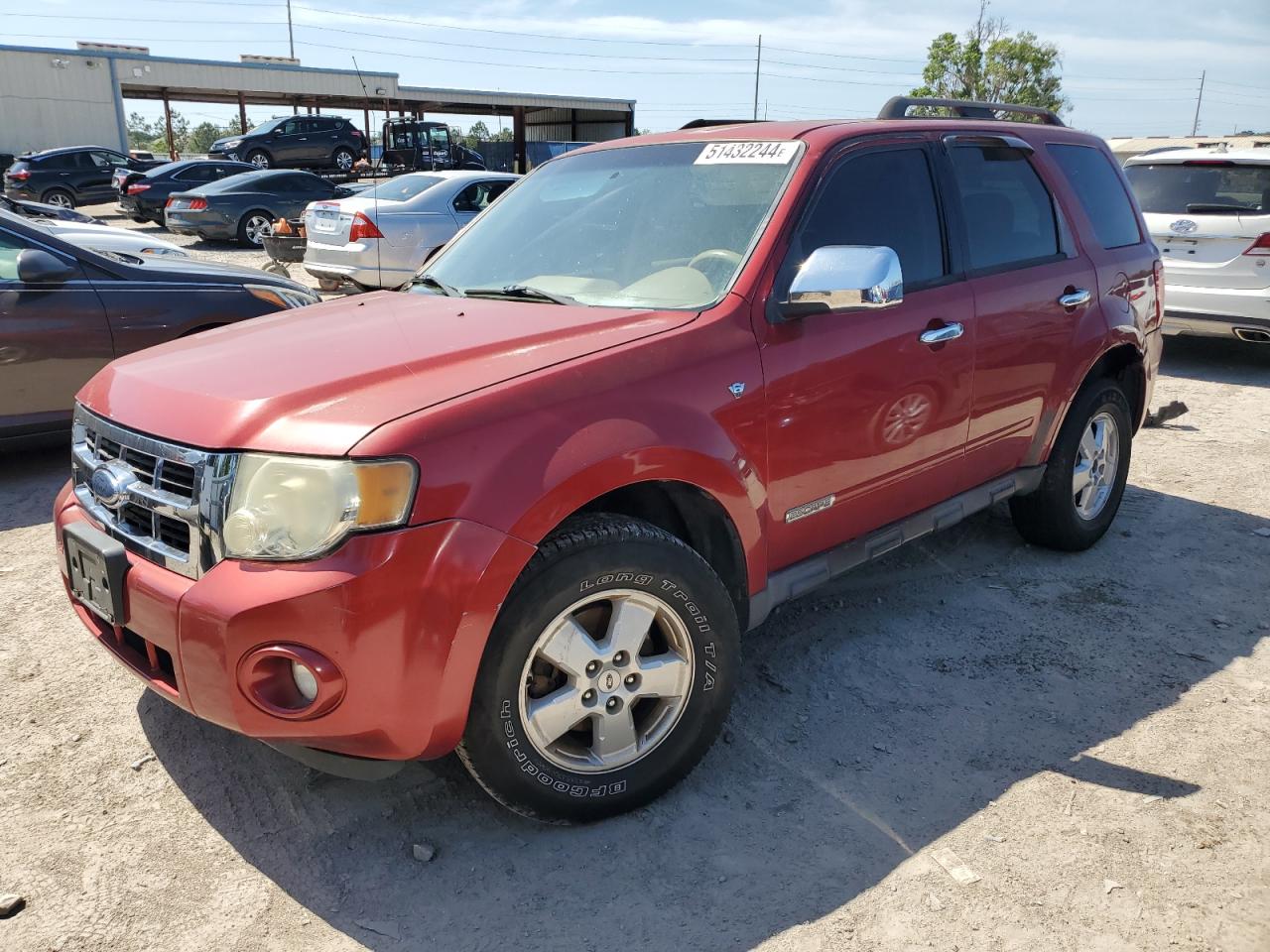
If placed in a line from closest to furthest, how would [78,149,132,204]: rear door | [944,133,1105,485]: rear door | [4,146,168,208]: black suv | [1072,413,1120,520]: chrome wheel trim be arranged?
[944,133,1105,485]: rear door
[1072,413,1120,520]: chrome wheel trim
[4,146,168,208]: black suv
[78,149,132,204]: rear door

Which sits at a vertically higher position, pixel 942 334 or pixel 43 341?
pixel 942 334

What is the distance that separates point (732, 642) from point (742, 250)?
1.21 m

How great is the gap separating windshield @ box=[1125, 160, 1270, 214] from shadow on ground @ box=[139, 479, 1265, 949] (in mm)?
5263

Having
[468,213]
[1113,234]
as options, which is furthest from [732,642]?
[468,213]

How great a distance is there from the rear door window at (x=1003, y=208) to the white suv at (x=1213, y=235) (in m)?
4.49

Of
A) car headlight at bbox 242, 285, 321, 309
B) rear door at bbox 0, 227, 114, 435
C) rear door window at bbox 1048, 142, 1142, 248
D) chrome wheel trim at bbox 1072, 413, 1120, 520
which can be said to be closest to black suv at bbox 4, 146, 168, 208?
car headlight at bbox 242, 285, 321, 309

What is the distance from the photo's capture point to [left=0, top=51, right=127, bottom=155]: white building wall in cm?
3603

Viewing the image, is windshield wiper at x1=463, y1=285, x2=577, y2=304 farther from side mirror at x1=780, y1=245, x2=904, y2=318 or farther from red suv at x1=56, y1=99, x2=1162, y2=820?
side mirror at x1=780, y1=245, x2=904, y2=318

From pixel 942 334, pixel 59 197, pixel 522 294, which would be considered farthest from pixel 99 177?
pixel 942 334

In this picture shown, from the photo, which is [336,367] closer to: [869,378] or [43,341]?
[869,378]

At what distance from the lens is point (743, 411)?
2.91 meters

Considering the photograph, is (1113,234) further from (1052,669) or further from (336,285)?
(336,285)

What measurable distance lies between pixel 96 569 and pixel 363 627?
0.90 meters

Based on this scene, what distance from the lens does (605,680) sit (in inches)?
105
